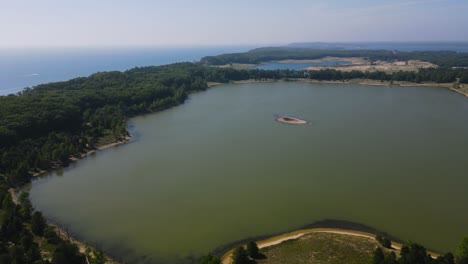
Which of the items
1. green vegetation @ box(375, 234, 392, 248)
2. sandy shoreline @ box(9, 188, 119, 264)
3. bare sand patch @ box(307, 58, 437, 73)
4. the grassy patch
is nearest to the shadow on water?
the grassy patch

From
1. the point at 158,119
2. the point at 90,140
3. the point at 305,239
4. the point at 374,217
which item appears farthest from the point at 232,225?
the point at 158,119

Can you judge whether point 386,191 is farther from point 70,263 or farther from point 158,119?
point 158,119

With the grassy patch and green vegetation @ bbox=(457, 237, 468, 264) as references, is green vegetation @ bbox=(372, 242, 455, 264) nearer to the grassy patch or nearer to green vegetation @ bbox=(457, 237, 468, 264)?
green vegetation @ bbox=(457, 237, 468, 264)

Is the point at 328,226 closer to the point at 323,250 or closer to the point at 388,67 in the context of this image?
the point at 323,250

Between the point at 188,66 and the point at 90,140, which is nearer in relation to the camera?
the point at 90,140

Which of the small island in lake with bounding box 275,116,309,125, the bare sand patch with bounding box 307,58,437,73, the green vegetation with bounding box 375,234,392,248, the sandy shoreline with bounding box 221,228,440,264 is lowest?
the sandy shoreline with bounding box 221,228,440,264
